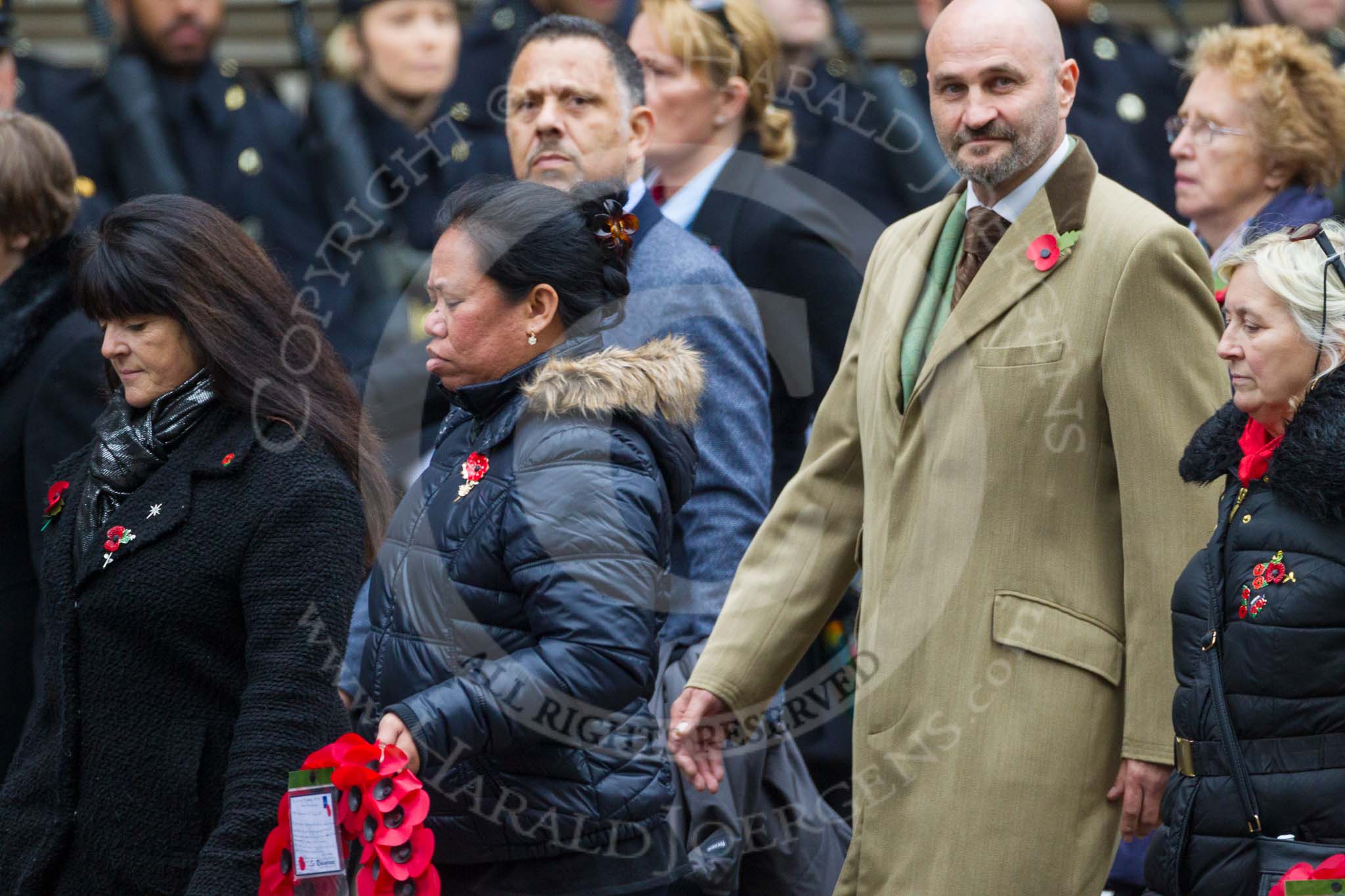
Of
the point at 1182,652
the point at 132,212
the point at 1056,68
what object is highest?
the point at 1056,68

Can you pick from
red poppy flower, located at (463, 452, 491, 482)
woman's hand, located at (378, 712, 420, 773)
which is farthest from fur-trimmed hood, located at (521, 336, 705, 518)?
woman's hand, located at (378, 712, 420, 773)

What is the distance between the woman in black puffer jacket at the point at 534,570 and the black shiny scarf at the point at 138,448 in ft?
1.45

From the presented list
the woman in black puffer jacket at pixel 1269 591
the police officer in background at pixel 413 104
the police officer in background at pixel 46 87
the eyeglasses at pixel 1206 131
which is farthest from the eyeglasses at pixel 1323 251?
the police officer in background at pixel 46 87

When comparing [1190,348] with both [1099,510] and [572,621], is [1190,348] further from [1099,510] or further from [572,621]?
[572,621]

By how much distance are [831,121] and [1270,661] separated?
13.1ft

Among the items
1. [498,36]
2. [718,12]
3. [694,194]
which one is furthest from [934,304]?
[498,36]

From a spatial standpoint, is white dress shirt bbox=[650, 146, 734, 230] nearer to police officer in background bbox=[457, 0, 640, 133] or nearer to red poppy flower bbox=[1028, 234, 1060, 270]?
red poppy flower bbox=[1028, 234, 1060, 270]

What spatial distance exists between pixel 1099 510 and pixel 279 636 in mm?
1490

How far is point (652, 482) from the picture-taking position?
145 inches

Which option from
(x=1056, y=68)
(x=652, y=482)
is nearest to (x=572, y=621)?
(x=652, y=482)

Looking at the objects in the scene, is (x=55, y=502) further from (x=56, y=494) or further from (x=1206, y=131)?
(x=1206, y=131)

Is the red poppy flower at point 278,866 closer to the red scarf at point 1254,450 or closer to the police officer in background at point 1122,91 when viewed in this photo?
the red scarf at point 1254,450

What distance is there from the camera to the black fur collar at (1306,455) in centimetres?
333

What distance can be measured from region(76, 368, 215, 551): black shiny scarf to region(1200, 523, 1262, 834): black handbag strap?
1808 mm
